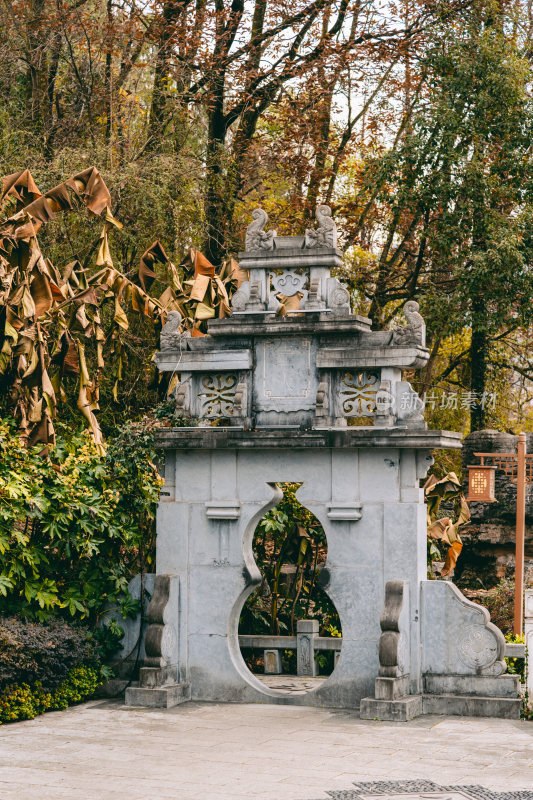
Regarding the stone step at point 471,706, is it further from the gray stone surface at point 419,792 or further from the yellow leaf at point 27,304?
the yellow leaf at point 27,304

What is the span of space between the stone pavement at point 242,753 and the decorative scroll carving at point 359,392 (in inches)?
105

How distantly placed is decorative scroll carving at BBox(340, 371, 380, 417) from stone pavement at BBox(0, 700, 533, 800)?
2.67 m

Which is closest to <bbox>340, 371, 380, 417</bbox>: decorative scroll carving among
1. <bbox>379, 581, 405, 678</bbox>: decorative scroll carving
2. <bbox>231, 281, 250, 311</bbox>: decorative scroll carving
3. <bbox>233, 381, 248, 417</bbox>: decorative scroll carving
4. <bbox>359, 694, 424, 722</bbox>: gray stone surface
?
<bbox>233, 381, 248, 417</bbox>: decorative scroll carving

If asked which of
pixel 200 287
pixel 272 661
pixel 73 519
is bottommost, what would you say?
pixel 272 661

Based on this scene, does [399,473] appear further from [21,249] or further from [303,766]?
[21,249]

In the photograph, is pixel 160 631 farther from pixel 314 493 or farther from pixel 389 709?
pixel 389 709

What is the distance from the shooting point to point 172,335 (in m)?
10.1

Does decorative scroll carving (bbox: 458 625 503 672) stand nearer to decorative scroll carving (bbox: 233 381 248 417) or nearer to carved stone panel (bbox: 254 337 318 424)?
carved stone panel (bbox: 254 337 318 424)

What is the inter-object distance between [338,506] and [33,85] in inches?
388

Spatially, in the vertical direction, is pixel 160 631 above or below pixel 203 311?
below

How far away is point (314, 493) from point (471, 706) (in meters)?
2.29

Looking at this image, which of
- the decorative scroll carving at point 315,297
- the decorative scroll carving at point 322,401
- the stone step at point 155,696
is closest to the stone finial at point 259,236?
the decorative scroll carving at point 315,297

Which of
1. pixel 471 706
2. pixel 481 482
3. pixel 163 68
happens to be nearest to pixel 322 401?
pixel 471 706

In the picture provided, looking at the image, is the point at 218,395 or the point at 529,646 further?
the point at 218,395
